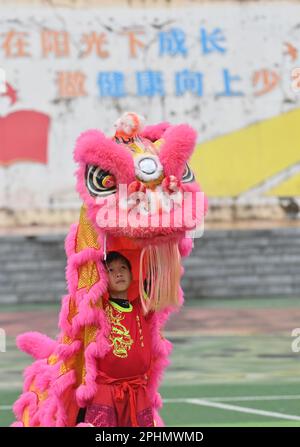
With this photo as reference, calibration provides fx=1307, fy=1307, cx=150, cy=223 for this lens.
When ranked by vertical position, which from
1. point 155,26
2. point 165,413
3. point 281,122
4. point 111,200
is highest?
point 155,26

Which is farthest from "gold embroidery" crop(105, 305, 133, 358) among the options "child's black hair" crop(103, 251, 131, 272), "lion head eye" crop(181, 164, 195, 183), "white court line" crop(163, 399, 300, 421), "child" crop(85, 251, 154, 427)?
"white court line" crop(163, 399, 300, 421)

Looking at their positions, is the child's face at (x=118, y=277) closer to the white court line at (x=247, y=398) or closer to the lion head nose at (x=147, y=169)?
the lion head nose at (x=147, y=169)

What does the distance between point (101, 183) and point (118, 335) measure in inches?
29.6

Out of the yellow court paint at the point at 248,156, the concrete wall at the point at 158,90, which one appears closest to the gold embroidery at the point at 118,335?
the concrete wall at the point at 158,90

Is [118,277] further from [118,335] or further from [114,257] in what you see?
[118,335]

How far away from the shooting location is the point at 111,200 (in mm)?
6230

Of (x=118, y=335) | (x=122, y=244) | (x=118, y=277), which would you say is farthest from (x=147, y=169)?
(x=118, y=335)

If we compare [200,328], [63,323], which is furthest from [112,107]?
[63,323]

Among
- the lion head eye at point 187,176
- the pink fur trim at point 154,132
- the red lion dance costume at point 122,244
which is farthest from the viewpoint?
the pink fur trim at point 154,132

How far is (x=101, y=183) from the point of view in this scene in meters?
6.26

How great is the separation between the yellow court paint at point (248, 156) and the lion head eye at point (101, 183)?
9.67m

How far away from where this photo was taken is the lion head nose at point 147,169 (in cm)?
629
